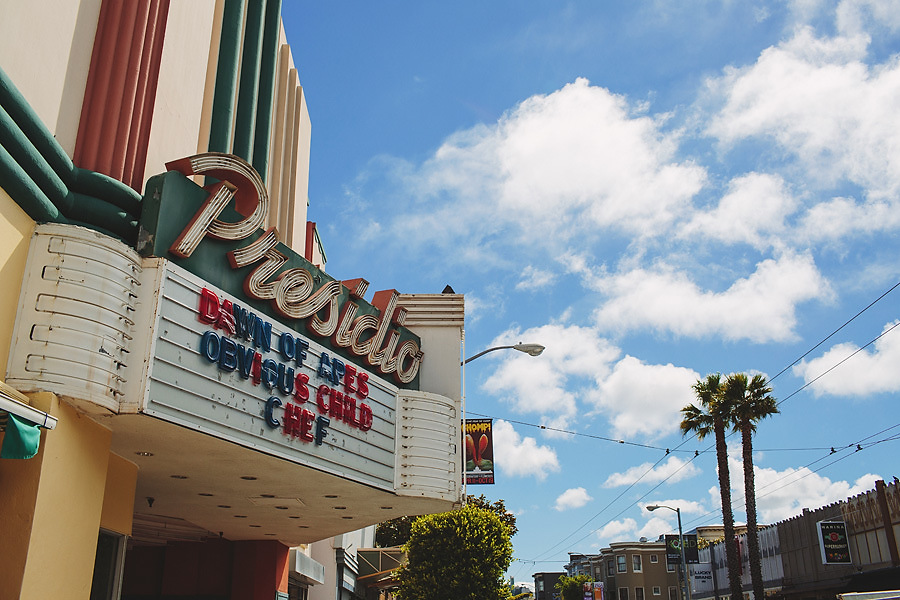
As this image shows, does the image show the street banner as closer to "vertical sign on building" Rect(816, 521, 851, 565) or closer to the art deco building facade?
"vertical sign on building" Rect(816, 521, 851, 565)

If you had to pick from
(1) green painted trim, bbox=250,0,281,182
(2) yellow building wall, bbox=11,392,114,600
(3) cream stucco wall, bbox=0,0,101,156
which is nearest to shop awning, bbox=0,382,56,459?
(2) yellow building wall, bbox=11,392,114,600

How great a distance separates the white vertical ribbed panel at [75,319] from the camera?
8844mm

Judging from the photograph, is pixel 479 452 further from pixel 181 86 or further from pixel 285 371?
pixel 181 86

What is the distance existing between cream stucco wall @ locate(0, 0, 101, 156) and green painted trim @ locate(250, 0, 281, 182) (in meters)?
6.61

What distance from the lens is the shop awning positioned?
7945 mm

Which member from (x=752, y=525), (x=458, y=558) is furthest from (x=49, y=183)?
(x=752, y=525)

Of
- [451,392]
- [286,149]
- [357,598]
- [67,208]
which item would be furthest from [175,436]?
[357,598]

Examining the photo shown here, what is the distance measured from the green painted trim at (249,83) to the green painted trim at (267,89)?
0.38 m

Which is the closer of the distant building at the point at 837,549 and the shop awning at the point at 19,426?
the shop awning at the point at 19,426

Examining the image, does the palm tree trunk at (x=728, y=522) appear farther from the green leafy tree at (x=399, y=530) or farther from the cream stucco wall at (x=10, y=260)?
the cream stucco wall at (x=10, y=260)

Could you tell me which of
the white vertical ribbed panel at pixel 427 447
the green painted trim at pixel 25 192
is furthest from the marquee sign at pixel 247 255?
the green painted trim at pixel 25 192

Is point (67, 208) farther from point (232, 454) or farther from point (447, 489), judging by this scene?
point (447, 489)

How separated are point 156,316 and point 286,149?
12.3m

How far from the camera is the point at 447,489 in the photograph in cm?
1547
